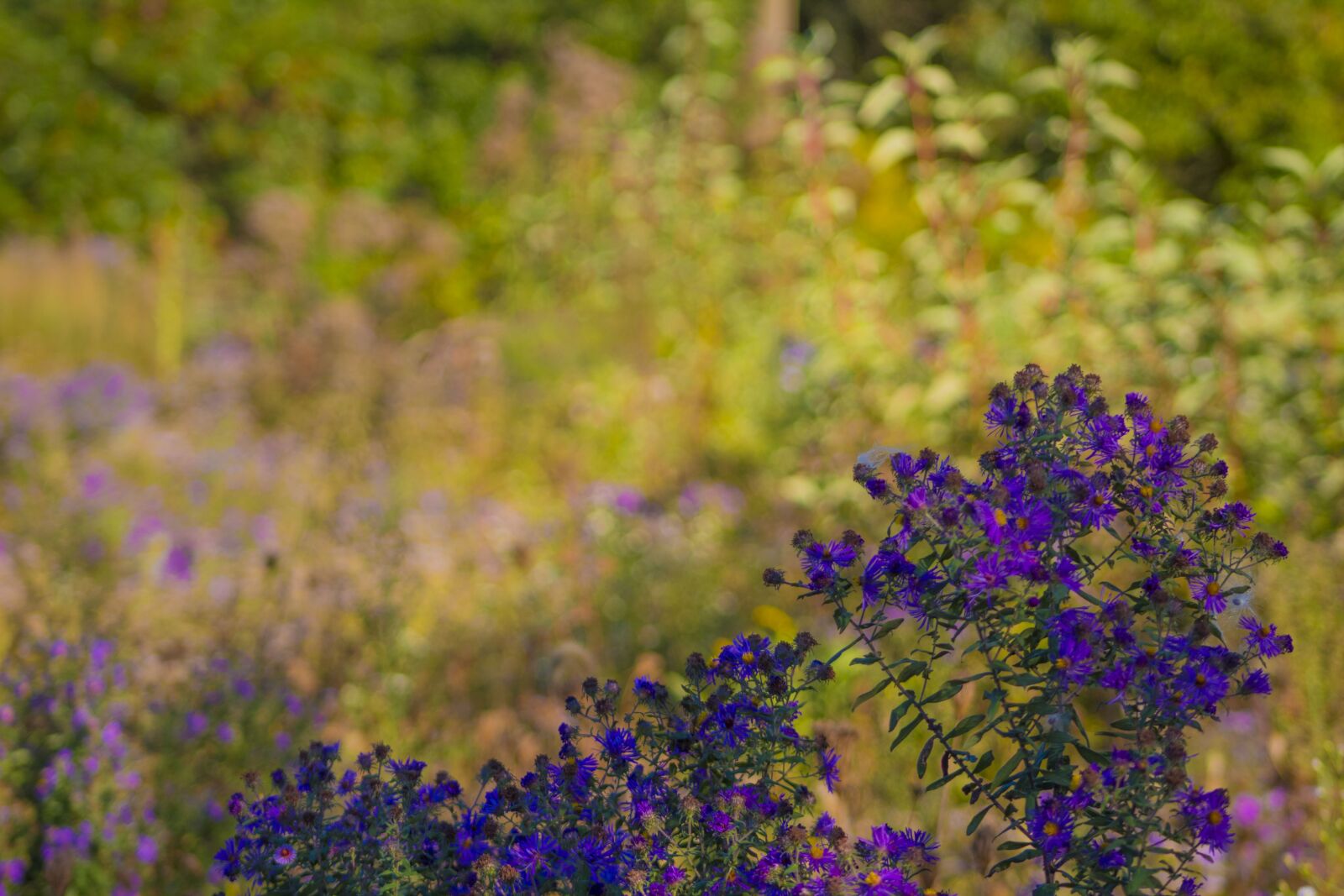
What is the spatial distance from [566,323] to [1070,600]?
524 cm

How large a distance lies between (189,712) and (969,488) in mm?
1918

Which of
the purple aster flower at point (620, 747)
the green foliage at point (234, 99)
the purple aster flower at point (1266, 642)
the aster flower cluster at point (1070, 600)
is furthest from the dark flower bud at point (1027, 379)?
the green foliage at point (234, 99)

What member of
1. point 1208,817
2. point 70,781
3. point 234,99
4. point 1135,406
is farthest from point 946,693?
point 234,99

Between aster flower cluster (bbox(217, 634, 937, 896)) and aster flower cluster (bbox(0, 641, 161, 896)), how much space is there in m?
0.79

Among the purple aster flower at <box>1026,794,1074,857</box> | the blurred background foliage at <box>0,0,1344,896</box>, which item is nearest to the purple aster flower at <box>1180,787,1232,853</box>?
the purple aster flower at <box>1026,794,1074,857</box>

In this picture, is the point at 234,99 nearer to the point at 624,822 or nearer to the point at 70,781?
the point at 70,781

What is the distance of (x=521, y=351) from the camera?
634 centimetres

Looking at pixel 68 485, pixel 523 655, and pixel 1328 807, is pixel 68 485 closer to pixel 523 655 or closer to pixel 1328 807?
pixel 523 655

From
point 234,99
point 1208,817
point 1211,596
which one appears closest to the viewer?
point 1208,817

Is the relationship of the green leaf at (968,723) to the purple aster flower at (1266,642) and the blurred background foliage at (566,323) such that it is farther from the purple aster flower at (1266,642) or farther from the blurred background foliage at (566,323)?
the blurred background foliage at (566,323)

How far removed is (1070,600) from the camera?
157cm

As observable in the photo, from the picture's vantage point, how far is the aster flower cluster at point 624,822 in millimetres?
1487

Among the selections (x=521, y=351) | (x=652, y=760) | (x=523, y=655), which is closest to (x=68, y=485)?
(x=523, y=655)

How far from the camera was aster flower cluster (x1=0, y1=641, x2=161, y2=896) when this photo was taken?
2.27m
